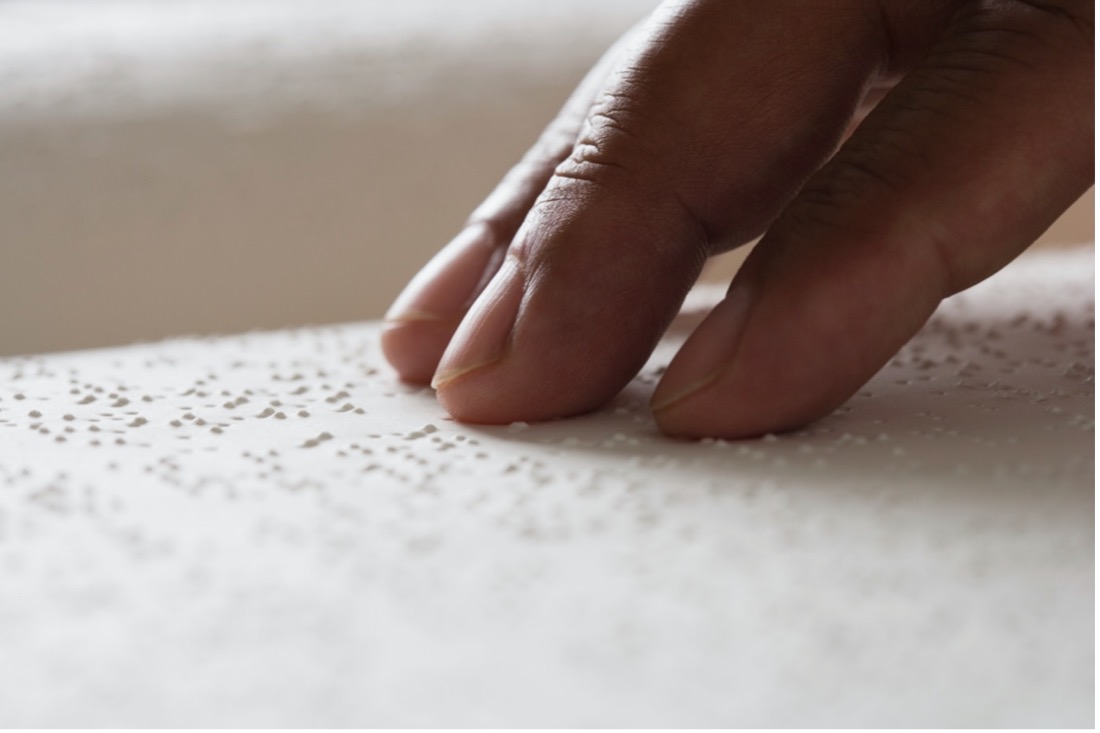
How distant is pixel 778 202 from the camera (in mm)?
463

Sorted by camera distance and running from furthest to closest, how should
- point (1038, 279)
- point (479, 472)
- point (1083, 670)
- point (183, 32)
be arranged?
point (183, 32), point (1038, 279), point (479, 472), point (1083, 670)

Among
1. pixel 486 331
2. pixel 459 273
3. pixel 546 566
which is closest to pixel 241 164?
pixel 459 273

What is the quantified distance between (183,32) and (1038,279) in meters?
0.64

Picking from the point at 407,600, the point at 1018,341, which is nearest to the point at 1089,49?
the point at 1018,341

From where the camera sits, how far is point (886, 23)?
0.45 m

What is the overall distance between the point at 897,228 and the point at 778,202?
10 cm

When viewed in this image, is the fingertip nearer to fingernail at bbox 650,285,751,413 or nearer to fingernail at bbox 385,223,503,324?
fingernail at bbox 385,223,503,324

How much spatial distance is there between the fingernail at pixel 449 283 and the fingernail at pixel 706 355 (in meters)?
0.14

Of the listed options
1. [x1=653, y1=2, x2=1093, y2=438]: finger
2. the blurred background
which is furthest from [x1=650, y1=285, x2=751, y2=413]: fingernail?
the blurred background

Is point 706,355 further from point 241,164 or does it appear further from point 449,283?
point 241,164

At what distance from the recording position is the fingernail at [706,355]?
36cm

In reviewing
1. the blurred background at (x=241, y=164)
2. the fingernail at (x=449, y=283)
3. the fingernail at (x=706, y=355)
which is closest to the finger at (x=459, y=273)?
the fingernail at (x=449, y=283)

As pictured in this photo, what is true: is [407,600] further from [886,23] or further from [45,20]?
[45,20]

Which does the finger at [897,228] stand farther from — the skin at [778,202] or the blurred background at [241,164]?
the blurred background at [241,164]
